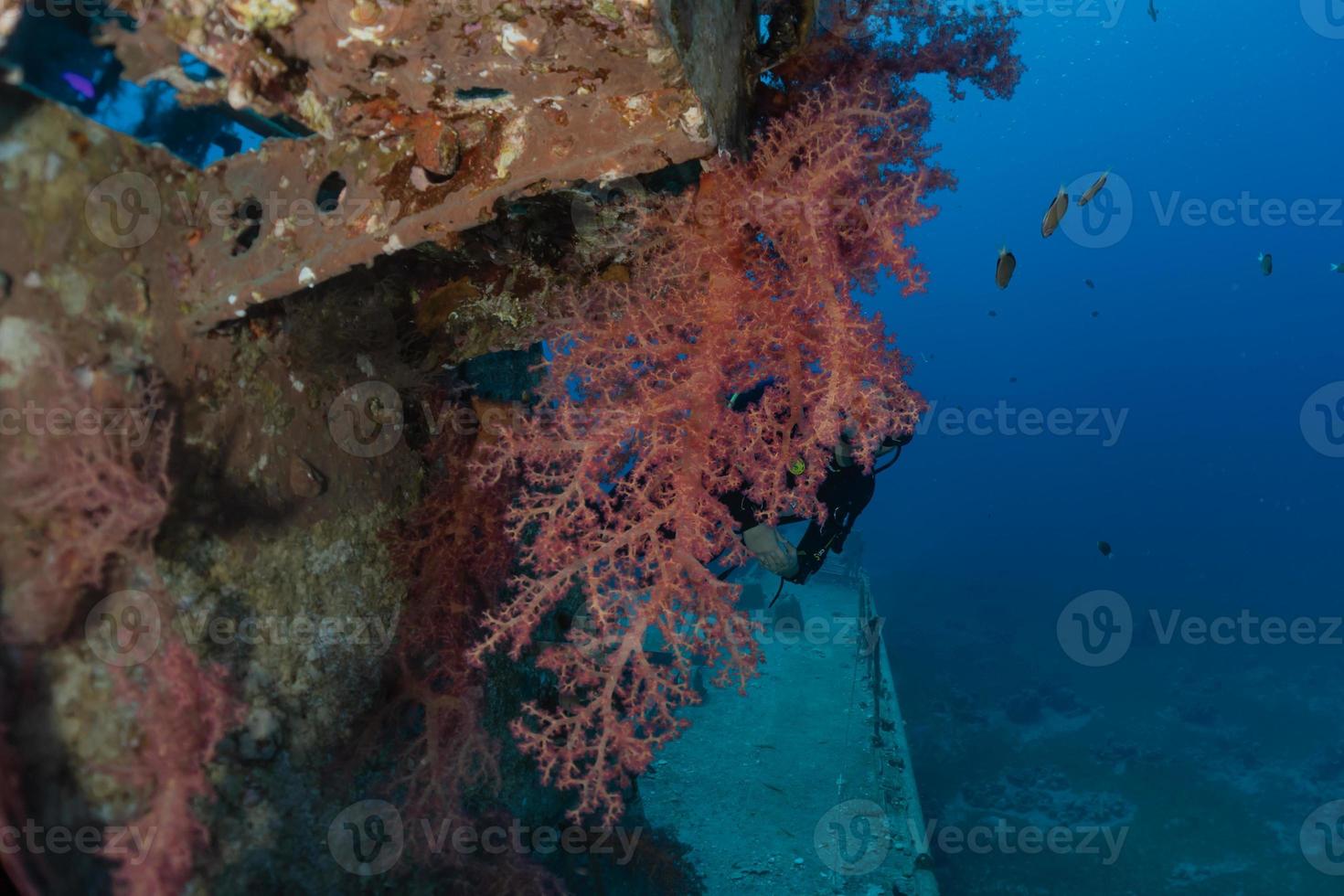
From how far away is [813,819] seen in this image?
24.9 ft

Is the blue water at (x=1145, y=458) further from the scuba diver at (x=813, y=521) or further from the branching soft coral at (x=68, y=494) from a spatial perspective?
the branching soft coral at (x=68, y=494)

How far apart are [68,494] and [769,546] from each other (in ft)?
10.8

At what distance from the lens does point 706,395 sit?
10.4ft

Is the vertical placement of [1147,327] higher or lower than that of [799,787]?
lower

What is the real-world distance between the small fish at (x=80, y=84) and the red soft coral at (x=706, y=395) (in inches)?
75.1

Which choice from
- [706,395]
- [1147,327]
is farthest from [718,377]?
[1147,327]

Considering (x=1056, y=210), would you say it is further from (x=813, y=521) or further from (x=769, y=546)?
(x=769, y=546)

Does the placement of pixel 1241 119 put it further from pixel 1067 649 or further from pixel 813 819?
pixel 813 819

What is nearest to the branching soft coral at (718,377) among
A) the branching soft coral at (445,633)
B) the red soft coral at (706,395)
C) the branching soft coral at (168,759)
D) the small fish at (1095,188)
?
the red soft coral at (706,395)

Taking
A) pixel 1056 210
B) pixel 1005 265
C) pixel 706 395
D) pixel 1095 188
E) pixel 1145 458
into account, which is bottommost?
pixel 1145 458

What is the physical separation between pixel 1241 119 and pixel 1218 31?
677 inches

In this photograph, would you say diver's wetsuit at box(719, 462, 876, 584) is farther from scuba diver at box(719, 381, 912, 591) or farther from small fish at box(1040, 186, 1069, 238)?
small fish at box(1040, 186, 1069, 238)

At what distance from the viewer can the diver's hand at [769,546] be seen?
411 centimetres

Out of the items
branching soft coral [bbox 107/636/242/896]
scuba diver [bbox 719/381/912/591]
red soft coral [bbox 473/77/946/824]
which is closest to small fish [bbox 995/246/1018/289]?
scuba diver [bbox 719/381/912/591]
